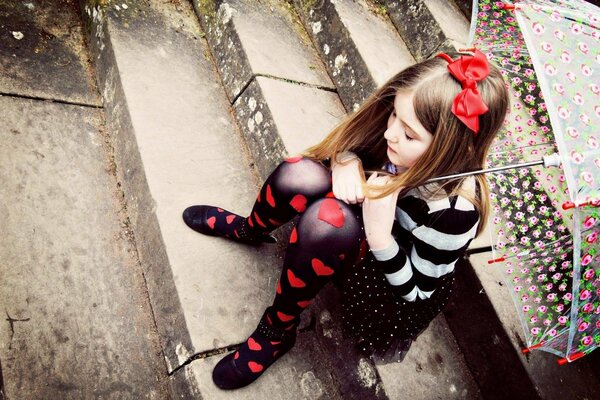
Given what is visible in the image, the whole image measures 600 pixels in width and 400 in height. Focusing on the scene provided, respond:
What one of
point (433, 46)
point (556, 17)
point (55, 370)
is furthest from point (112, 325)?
point (433, 46)

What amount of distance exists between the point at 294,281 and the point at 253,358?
0.33 meters

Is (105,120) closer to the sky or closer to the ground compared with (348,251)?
closer to the ground

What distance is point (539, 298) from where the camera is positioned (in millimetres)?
1353

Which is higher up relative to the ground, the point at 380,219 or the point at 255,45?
the point at 380,219

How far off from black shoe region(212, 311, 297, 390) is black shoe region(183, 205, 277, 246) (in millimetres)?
335

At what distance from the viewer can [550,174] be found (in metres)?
1.49

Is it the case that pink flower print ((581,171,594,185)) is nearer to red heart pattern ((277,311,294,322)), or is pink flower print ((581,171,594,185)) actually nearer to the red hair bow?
the red hair bow

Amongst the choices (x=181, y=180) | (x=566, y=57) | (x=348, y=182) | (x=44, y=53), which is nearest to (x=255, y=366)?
(x=348, y=182)

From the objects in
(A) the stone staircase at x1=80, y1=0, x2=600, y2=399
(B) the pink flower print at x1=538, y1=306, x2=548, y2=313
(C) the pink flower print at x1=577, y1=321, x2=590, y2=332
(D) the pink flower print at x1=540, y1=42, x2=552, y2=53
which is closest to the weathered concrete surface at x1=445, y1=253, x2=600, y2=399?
(A) the stone staircase at x1=80, y1=0, x2=600, y2=399

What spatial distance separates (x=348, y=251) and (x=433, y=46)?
1596 millimetres

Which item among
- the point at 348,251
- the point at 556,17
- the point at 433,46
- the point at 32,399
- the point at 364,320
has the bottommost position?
the point at 32,399

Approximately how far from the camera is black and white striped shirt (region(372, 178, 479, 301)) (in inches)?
49.8

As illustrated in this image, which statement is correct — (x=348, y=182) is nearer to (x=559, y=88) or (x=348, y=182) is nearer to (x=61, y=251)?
(x=559, y=88)

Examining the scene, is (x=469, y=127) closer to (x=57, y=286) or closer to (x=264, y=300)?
(x=264, y=300)
